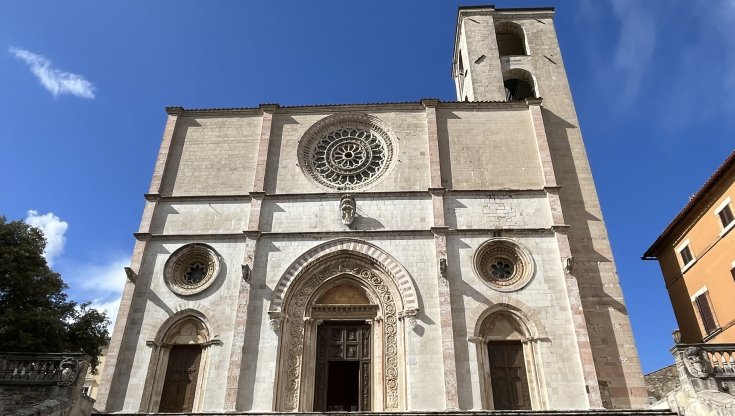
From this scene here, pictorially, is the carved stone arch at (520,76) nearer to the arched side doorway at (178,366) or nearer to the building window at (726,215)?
the building window at (726,215)

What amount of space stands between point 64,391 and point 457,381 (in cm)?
889

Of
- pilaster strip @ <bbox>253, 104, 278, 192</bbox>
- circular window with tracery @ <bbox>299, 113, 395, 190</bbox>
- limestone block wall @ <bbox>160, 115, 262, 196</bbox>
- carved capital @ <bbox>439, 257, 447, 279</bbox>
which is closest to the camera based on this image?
carved capital @ <bbox>439, 257, 447, 279</bbox>

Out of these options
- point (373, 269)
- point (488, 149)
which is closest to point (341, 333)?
point (373, 269)

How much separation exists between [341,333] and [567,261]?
6.57 metres

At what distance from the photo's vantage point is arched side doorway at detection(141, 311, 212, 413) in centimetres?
1360

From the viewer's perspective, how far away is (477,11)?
2273 centimetres

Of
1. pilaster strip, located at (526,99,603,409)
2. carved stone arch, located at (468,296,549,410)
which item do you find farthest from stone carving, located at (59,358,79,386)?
pilaster strip, located at (526,99,603,409)

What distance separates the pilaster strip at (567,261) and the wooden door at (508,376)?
4.93ft

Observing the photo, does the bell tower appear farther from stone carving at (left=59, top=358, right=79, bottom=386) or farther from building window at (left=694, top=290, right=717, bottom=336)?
stone carving at (left=59, top=358, right=79, bottom=386)

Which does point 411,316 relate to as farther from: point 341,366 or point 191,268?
point 191,268

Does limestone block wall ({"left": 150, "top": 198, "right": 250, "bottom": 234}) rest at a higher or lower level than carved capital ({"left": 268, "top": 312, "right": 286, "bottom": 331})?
higher

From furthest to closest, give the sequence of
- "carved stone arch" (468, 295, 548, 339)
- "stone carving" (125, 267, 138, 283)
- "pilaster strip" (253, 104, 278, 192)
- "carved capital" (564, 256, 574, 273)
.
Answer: "pilaster strip" (253, 104, 278, 192) → "stone carving" (125, 267, 138, 283) → "carved capital" (564, 256, 574, 273) → "carved stone arch" (468, 295, 548, 339)

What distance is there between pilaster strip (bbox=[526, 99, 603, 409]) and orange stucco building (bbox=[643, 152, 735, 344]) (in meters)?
5.30

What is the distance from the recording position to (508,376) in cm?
1366
